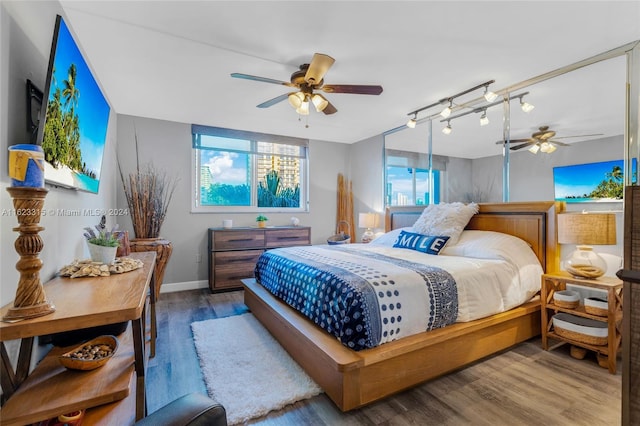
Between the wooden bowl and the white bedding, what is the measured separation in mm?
2038

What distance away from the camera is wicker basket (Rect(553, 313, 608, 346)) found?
207cm

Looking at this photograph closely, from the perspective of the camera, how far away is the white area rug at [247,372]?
1.68m

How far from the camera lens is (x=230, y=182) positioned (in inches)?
182

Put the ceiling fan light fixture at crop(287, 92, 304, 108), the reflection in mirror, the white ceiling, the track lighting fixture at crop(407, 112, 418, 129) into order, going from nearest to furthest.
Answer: the white ceiling < the reflection in mirror < the ceiling fan light fixture at crop(287, 92, 304, 108) < the track lighting fixture at crop(407, 112, 418, 129)

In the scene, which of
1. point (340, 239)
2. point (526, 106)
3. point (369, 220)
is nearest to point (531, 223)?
point (526, 106)

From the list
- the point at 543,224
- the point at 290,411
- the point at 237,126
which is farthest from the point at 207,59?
the point at 543,224

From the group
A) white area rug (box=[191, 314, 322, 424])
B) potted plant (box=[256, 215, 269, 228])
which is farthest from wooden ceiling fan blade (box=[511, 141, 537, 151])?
potted plant (box=[256, 215, 269, 228])

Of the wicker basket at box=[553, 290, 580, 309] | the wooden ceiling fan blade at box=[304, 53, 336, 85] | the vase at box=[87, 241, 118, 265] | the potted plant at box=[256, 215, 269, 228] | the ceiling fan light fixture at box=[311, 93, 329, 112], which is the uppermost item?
the wooden ceiling fan blade at box=[304, 53, 336, 85]

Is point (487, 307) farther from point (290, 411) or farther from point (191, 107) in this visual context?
point (191, 107)

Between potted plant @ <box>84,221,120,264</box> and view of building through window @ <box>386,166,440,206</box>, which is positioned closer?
potted plant @ <box>84,221,120,264</box>

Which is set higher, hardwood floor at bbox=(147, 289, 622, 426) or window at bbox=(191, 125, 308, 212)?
window at bbox=(191, 125, 308, 212)

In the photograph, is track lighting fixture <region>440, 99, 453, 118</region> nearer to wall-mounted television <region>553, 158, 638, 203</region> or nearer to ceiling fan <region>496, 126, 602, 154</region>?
ceiling fan <region>496, 126, 602, 154</region>

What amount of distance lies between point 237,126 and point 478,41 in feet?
10.9

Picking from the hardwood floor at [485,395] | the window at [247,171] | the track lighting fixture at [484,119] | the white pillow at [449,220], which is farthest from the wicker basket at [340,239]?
the hardwood floor at [485,395]
